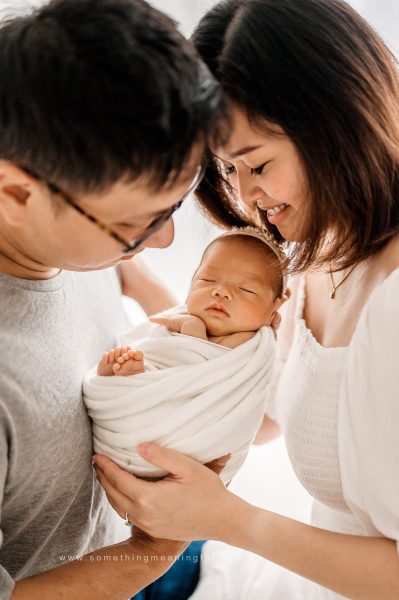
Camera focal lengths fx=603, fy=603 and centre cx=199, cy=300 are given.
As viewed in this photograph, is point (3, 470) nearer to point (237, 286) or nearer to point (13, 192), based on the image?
point (13, 192)

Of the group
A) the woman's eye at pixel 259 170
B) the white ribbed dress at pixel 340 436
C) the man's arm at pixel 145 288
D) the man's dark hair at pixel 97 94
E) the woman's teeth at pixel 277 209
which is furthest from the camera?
the man's arm at pixel 145 288

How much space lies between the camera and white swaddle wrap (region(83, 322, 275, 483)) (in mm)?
1102

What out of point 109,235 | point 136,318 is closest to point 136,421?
point 109,235

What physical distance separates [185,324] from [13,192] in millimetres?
479

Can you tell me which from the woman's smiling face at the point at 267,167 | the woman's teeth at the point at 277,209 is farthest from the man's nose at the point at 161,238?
the woman's teeth at the point at 277,209

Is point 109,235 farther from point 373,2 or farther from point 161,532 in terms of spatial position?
point 373,2

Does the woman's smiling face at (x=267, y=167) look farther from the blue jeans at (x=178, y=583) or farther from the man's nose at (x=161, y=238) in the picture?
the blue jeans at (x=178, y=583)

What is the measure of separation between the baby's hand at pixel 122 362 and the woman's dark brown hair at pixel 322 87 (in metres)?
0.46

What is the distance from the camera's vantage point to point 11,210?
0.91m

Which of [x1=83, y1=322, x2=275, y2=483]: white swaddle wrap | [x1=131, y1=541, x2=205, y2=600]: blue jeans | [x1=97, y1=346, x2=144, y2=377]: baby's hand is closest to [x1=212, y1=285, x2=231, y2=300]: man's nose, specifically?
[x1=83, y1=322, x2=275, y2=483]: white swaddle wrap

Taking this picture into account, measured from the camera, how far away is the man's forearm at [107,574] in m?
1.00

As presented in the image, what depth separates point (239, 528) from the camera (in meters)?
1.12

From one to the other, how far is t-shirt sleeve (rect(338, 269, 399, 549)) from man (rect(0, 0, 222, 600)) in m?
0.40

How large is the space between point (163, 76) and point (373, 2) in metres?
1.26
